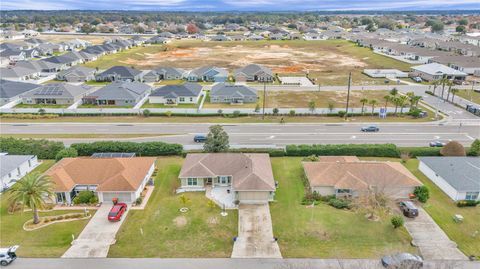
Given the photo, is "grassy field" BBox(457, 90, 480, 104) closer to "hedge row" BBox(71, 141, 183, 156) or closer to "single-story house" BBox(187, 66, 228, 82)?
"single-story house" BBox(187, 66, 228, 82)

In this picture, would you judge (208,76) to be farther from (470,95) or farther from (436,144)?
(470,95)

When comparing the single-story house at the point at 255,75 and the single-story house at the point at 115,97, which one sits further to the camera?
the single-story house at the point at 255,75

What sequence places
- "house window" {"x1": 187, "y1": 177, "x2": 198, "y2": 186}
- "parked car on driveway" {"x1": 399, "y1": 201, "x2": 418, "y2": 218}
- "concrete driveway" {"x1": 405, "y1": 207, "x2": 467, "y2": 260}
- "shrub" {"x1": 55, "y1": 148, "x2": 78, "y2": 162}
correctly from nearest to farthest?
"concrete driveway" {"x1": 405, "y1": 207, "x2": 467, "y2": 260} → "parked car on driveway" {"x1": 399, "y1": 201, "x2": 418, "y2": 218} → "house window" {"x1": 187, "y1": 177, "x2": 198, "y2": 186} → "shrub" {"x1": 55, "y1": 148, "x2": 78, "y2": 162}

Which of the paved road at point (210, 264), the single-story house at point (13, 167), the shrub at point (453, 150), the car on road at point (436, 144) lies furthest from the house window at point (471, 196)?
the single-story house at point (13, 167)

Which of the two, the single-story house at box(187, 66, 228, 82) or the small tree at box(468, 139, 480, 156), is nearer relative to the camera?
the small tree at box(468, 139, 480, 156)

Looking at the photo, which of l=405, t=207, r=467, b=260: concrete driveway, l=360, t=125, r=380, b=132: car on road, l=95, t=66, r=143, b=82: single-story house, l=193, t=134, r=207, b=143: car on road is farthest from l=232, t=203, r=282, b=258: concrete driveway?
l=95, t=66, r=143, b=82: single-story house

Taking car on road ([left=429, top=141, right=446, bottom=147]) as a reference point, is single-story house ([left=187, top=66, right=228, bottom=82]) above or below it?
above

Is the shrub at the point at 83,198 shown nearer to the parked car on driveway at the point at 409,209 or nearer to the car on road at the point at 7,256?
the car on road at the point at 7,256

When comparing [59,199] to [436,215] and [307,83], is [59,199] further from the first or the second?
[307,83]
